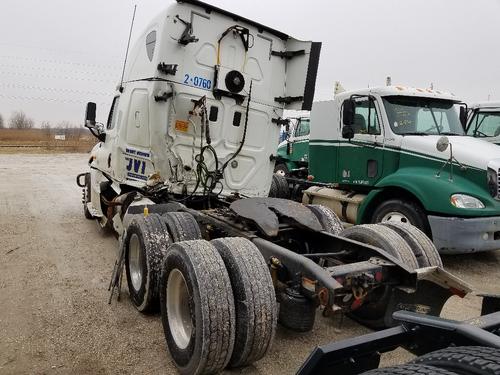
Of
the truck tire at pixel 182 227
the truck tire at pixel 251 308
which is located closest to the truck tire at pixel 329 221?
the truck tire at pixel 182 227

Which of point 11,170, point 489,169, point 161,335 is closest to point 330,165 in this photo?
point 489,169

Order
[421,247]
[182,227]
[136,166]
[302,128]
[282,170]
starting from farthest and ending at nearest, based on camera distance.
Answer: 1. [282,170]
2. [302,128]
3. [136,166]
4. [182,227]
5. [421,247]

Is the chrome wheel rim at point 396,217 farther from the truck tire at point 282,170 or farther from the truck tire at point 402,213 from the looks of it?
the truck tire at point 282,170

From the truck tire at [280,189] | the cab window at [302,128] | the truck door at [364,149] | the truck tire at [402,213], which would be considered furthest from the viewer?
the cab window at [302,128]

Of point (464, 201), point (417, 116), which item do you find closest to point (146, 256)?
point (464, 201)

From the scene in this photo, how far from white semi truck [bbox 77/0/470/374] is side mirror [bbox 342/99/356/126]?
1.44 metres

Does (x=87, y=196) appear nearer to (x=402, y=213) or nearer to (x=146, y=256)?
(x=146, y=256)

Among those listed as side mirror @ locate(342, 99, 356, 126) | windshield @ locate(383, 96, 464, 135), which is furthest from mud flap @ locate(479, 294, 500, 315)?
side mirror @ locate(342, 99, 356, 126)

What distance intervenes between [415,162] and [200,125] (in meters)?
3.47

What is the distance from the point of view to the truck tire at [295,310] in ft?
10.8

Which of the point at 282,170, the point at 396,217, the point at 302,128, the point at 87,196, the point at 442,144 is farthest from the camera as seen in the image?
the point at 282,170

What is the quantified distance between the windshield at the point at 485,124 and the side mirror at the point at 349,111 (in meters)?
3.63

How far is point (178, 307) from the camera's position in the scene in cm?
353

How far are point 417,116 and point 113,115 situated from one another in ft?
16.5
